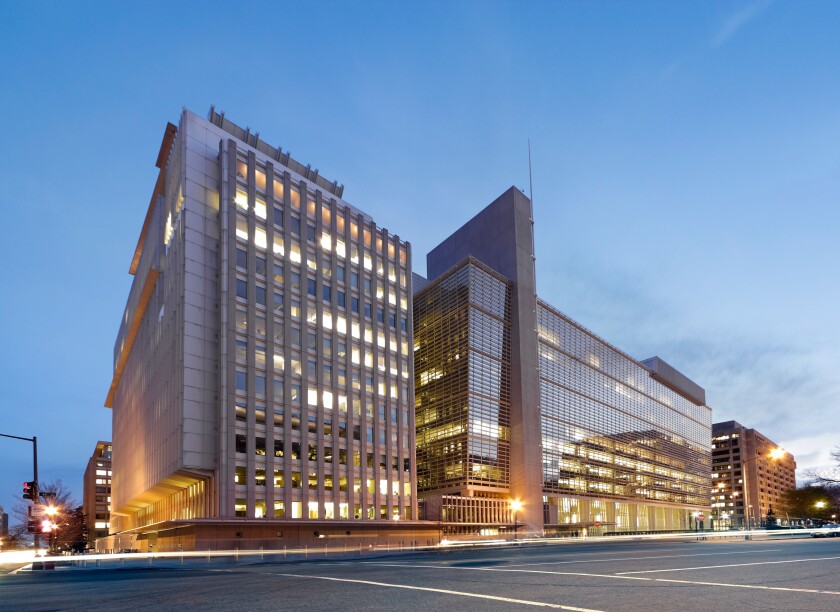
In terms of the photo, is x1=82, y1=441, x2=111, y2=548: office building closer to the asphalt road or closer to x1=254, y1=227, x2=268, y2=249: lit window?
x1=254, y1=227, x2=268, y2=249: lit window

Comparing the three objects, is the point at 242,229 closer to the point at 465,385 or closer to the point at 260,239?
the point at 260,239

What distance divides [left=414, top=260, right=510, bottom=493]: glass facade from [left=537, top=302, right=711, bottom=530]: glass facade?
30.6 feet

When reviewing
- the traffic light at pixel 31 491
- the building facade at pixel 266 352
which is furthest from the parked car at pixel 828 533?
the traffic light at pixel 31 491

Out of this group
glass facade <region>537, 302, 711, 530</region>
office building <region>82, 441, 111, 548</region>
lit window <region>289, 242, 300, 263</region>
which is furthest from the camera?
office building <region>82, 441, 111, 548</region>

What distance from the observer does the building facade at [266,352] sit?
60906 millimetres

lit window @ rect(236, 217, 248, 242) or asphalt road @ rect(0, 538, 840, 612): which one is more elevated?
lit window @ rect(236, 217, 248, 242)

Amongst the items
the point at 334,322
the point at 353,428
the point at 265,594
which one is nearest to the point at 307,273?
the point at 334,322

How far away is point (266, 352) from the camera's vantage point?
6462cm

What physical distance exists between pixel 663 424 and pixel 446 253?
222ft

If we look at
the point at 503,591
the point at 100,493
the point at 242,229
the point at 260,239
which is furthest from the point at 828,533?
the point at 100,493

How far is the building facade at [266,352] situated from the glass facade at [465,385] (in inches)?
387

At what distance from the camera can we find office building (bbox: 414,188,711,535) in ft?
286

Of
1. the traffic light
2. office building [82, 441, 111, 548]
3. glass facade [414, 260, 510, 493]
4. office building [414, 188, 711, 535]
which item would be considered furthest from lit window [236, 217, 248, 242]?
A: office building [82, 441, 111, 548]

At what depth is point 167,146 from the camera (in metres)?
80.6
